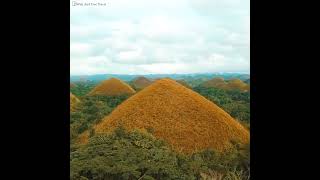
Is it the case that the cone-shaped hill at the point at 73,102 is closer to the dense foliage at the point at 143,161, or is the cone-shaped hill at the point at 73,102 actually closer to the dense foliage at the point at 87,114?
the dense foliage at the point at 87,114

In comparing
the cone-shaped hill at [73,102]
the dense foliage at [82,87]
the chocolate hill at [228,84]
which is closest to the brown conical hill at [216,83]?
the chocolate hill at [228,84]

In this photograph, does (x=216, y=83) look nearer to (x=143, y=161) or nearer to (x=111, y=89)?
(x=111, y=89)

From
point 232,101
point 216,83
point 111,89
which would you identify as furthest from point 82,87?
point 232,101

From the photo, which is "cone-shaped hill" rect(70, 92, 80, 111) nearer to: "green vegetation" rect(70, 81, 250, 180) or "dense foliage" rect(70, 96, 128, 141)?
"dense foliage" rect(70, 96, 128, 141)
